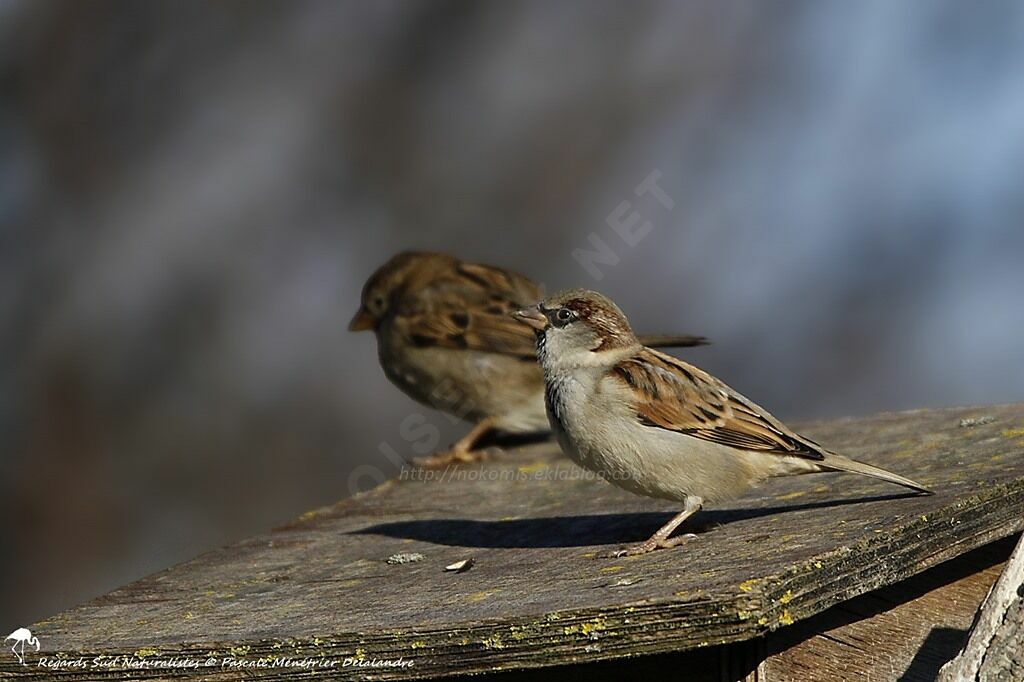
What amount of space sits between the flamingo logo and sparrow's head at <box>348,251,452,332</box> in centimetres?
436

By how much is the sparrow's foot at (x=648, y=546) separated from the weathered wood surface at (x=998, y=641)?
89 centimetres

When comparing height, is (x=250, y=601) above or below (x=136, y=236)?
below

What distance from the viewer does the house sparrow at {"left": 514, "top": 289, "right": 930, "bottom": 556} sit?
3.82m

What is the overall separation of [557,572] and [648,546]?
0.27 m

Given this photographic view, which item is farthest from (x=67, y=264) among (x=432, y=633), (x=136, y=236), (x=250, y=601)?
(x=432, y=633)

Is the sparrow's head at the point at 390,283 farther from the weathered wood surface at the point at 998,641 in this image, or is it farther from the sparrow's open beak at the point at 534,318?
the weathered wood surface at the point at 998,641

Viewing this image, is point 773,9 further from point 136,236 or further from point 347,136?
point 136,236

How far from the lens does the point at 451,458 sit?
682 centimetres

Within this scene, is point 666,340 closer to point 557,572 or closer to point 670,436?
point 670,436

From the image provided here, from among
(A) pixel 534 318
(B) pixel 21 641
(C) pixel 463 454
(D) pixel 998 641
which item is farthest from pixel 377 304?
(D) pixel 998 641

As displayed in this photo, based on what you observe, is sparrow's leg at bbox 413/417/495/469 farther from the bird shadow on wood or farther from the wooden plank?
the wooden plank

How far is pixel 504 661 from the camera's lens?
3.01 m

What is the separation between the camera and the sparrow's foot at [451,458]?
263 inches

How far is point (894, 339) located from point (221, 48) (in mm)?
5385
